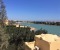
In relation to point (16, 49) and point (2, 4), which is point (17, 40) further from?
point (2, 4)

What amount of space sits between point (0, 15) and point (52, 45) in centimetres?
768

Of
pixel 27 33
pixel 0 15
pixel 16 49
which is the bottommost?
pixel 16 49

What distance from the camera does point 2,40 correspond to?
1466 centimetres

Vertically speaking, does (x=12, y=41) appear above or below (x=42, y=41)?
below

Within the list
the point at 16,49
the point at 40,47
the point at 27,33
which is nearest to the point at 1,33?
the point at 40,47

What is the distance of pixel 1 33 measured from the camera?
582 inches

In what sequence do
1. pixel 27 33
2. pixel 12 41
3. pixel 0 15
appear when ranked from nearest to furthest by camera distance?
1. pixel 0 15
2. pixel 12 41
3. pixel 27 33

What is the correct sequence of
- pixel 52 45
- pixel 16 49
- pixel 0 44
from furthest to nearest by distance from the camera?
pixel 16 49 < pixel 0 44 < pixel 52 45

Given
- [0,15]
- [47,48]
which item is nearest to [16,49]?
[0,15]

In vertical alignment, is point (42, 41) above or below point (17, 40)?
above

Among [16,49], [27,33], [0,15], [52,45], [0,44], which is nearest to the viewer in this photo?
[52,45]

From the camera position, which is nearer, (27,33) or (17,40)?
(17,40)

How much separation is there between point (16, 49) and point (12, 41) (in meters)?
2.80

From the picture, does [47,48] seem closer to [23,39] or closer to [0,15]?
[0,15]
